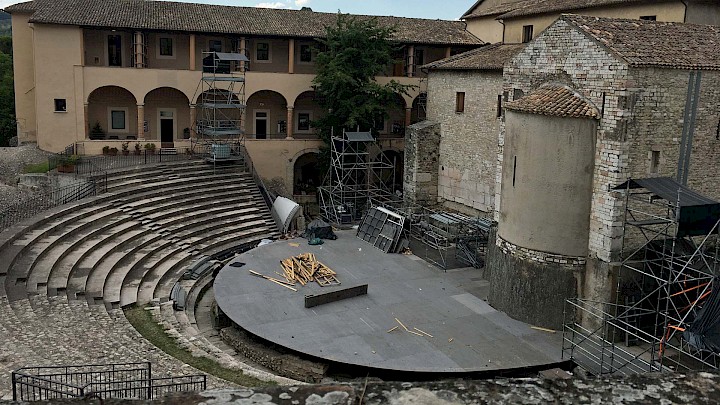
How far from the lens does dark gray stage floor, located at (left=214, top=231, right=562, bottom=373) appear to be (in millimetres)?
16891

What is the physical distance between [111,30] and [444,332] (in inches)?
1059

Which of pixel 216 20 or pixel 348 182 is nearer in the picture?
pixel 216 20

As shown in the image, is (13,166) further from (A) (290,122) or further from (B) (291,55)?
(B) (291,55)

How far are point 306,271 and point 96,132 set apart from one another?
757 inches

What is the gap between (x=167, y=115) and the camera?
124 ft

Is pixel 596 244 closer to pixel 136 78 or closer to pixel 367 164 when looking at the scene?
pixel 367 164

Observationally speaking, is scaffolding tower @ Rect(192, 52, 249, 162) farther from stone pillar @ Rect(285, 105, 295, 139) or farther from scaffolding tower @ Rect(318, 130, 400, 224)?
scaffolding tower @ Rect(318, 130, 400, 224)

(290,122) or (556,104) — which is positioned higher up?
(556,104)

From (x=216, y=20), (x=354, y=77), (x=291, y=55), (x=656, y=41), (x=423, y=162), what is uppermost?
(x=216, y=20)

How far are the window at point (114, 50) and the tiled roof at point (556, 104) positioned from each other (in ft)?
81.9

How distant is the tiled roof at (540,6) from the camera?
93.7ft

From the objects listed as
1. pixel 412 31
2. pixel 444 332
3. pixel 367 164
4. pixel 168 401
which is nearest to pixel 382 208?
pixel 367 164

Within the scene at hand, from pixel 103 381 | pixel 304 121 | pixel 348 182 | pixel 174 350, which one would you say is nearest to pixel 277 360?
pixel 174 350

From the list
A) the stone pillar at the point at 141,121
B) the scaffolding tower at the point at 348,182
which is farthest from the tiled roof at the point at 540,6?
the stone pillar at the point at 141,121
